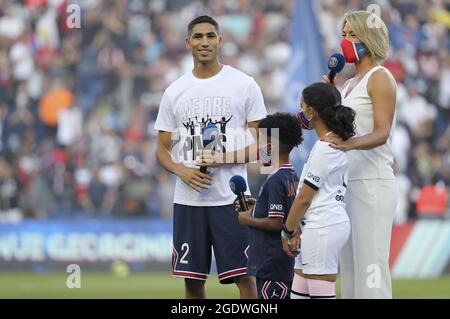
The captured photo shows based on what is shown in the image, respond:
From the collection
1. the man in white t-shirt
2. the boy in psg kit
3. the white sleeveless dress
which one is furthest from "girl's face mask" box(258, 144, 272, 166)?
the white sleeveless dress

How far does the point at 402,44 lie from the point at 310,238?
16.6 m

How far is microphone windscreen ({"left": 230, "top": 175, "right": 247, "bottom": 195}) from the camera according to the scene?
8086 mm

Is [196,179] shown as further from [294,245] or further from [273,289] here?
[294,245]

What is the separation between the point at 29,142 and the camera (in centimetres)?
2181

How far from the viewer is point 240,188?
812 centimetres

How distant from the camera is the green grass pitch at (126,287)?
48.9ft

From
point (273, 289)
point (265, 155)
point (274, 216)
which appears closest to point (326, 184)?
point (274, 216)

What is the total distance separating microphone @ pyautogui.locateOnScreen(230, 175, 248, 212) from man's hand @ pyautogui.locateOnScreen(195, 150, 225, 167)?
49 cm

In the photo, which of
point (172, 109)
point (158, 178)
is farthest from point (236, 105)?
point (158, 178)

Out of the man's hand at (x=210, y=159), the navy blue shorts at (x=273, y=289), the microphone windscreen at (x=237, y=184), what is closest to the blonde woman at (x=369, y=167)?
the navy blue shorts at (x=273, y=289)

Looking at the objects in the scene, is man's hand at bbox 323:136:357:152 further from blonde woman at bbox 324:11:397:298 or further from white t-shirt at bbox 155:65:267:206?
white t-shirt at bbox 155:65:267:206

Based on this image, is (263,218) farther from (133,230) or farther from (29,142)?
(29,142)

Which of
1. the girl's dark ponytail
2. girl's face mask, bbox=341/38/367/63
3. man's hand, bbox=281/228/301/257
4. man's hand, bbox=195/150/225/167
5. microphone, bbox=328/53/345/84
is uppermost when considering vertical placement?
girl's face mask, bbox=341/38/367/63

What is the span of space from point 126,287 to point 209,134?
320 inches
